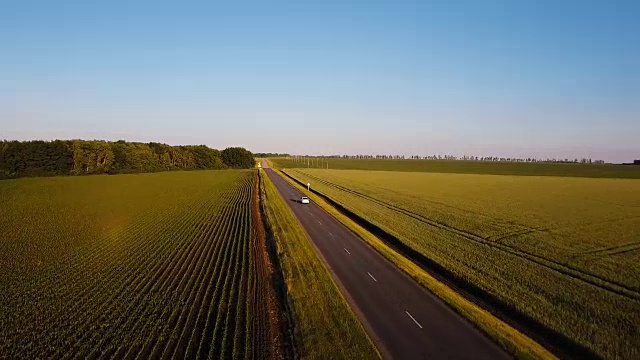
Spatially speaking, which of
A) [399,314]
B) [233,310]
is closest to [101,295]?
[233,310]

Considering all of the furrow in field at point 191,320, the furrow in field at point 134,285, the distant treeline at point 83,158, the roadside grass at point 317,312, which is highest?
the distant treeline at point 83,158

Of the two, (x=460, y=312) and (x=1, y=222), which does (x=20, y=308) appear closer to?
(x=460, y=312)

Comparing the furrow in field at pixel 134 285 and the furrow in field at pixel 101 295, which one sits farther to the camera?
the furrow in field at pixel 134 285

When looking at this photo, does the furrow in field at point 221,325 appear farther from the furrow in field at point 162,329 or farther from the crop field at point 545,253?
the crop field at point 545,253

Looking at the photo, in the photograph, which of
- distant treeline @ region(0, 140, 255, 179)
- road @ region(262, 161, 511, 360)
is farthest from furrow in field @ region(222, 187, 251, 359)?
distant treeline @ region(0, 140, 255, 179)

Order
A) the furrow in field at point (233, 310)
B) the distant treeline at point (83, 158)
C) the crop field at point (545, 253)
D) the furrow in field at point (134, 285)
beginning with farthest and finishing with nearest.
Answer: the distant treeline at point (83, 158) < the crop field at point (545, 253) < the furrow in field at point (134, 285) < the furrow in field at point (233, 310)

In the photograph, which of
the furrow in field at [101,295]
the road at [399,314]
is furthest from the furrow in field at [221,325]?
the road at [399,314]

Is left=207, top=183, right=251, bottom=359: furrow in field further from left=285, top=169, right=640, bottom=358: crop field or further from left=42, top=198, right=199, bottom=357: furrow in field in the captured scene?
left=285, top=169, right=640, bottom=358: crop field
